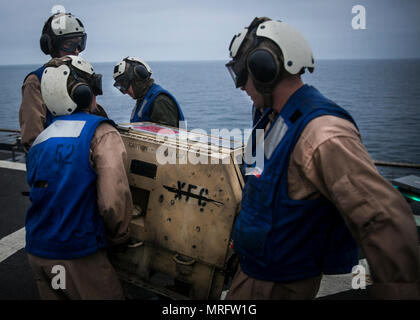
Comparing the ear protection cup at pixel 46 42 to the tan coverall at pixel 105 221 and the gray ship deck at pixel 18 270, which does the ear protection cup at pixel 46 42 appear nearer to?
the gray ship deck at pixel 18 270

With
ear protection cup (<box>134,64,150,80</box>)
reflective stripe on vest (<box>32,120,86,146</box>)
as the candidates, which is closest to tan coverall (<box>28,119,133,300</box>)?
reflective stripe on vest (<box>32,120,86,146</box>)

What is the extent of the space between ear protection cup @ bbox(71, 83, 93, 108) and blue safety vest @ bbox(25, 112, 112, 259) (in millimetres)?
133

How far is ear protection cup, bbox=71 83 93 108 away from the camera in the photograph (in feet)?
8.67

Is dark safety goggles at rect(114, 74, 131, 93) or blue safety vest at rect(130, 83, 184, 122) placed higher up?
dark safety goggles at rect(114, 74, 131, 93)

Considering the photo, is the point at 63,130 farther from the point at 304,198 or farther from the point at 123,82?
the point at 123,82

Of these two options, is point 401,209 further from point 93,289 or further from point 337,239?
point 93,289

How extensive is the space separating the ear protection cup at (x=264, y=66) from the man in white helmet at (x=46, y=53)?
7.74ft

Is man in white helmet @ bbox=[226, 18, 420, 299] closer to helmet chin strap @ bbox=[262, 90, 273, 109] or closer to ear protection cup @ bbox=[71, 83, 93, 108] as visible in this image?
helmet chin strap @ bbox=[262, 90, 273, 109]

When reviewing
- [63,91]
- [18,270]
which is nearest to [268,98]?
[63,91]

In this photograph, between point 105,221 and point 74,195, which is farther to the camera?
point 105,221

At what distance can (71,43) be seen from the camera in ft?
14.7

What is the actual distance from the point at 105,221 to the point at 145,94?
2.43 meters

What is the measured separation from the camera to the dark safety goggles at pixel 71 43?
4.44 meters
